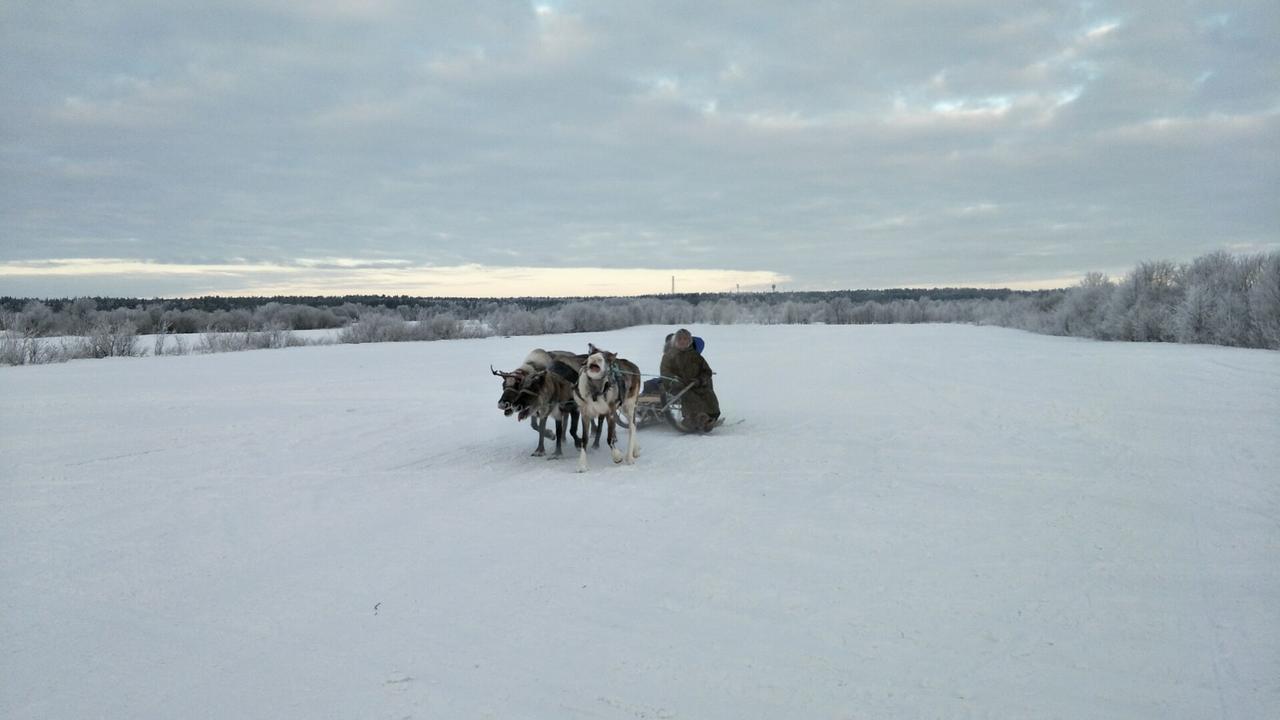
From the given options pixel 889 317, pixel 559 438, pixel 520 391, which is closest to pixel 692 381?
pixel 559 438

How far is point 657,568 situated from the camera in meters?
4.25

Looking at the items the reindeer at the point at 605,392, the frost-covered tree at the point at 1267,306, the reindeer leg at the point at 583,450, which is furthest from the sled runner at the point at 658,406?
the frost-covered tree at the point at 1267,306

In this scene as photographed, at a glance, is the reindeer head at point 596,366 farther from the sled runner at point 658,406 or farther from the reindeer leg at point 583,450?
the sled runner at point 658,406

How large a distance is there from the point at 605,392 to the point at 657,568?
8.74ft

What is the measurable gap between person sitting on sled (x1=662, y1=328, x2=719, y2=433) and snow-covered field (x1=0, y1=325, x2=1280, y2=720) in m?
0.39

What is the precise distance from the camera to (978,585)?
3928 mm

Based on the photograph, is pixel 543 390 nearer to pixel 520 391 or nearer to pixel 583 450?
pixel 520 391

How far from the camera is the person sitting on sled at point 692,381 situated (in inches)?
334

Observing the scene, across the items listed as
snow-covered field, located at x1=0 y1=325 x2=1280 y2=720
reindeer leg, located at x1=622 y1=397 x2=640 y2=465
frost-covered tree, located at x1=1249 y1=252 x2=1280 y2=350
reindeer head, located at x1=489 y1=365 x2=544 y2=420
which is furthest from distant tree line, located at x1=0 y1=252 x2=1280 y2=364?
reindeer head, located at x1=489 y1=365 x2=544 y2=420

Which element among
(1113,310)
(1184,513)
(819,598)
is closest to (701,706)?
(819,598)

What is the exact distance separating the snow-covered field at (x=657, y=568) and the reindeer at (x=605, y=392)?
290mm

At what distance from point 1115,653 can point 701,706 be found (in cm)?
194

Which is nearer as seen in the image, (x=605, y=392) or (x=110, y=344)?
(x=605, y=392)

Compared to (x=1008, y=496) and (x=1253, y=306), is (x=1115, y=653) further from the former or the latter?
(x=1253, y=306)
